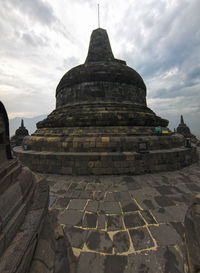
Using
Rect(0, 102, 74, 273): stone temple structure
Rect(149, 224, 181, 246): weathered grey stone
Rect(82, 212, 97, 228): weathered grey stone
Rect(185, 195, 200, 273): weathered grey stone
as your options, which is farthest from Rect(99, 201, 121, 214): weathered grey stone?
Rect(185, 195, 200, 273): weathered grey stone

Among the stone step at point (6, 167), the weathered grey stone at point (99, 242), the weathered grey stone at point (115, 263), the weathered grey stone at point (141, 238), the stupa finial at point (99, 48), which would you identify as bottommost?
the weathered grey stone at point (115, 263)

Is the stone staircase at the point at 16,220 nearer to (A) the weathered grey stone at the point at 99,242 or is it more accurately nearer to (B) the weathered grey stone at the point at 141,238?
(A) the weathered grey stone at the point at 99,242

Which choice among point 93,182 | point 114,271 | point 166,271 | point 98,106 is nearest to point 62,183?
point 93,182

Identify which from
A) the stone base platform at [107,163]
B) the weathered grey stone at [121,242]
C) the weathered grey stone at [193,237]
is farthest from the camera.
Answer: the stone base platform at [107,163]

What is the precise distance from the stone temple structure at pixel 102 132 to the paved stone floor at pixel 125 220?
1.05 metres

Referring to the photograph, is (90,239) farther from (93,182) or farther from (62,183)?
(62,183)

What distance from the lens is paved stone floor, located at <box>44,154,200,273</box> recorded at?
1.88 meters

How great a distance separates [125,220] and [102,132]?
16.8ft

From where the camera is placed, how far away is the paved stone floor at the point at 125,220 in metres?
1.88

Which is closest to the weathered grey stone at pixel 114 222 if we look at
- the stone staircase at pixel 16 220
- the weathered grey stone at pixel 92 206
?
the weathered grey stone at pixel 92 206

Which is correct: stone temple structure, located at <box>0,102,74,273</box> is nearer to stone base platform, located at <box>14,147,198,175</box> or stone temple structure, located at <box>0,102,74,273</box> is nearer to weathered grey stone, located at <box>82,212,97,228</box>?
weathered grey stone, located at <box>82,212,97,228</box>

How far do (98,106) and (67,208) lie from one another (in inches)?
296

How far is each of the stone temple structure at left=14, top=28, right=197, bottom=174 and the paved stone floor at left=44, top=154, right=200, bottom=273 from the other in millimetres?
1050

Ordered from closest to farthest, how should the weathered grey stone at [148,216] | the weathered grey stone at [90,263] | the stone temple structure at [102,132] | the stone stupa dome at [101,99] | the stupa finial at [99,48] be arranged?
the weathered grey stone at [90,263]
the weathered grey stone at [148,216]
the stone temple structure at [102,132]
the stone stupa dome at [101,99]
the stupa finial at [99,48]
